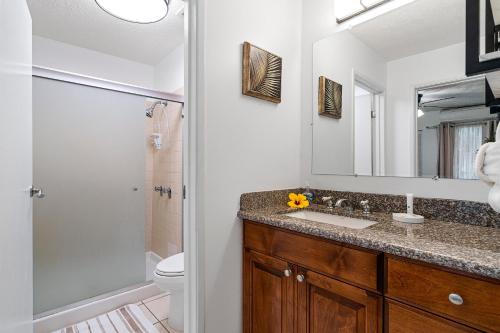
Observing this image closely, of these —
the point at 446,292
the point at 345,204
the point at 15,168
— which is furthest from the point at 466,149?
the point at 15,168

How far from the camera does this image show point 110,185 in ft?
7.30

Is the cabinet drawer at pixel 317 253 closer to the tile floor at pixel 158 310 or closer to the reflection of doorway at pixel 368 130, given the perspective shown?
the reflection of doorway at pixel 368 130

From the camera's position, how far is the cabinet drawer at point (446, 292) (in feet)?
2.09

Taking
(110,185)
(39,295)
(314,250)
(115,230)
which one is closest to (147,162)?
(110,185)

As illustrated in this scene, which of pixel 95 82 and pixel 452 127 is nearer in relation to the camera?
pixel 452 127

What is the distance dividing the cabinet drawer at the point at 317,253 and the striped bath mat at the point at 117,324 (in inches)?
41.6

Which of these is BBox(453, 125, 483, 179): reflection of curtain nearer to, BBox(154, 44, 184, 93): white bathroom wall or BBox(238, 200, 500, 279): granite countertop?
BBox(238, 200, 500, 279): granite countertop

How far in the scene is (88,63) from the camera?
103 inches

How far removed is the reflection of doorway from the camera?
54.2 inches

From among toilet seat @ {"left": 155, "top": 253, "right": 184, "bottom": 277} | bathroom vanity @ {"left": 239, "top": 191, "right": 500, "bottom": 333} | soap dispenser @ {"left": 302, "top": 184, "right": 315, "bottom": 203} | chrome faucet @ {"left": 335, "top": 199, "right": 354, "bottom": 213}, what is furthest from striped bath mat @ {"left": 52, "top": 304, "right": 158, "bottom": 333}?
chrome faucet @ {"left": 335, "top": 199, "right": 354, "bottom": 213}

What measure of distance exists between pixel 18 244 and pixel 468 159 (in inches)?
80.0

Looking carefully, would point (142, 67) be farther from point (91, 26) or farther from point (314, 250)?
point (314, 250)

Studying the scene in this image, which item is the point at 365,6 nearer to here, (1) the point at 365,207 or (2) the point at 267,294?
(1) the point at 365,207

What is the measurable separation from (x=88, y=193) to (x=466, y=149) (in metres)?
2.57
